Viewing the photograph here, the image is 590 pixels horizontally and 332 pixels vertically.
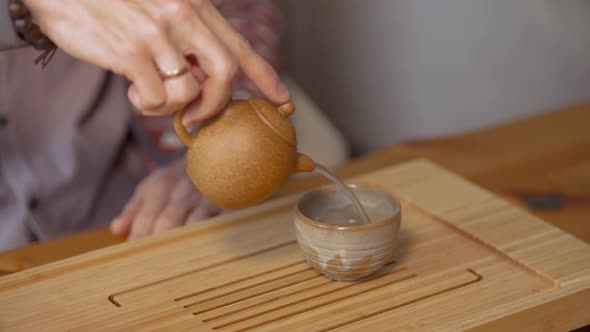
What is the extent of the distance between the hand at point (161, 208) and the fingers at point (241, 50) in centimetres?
35

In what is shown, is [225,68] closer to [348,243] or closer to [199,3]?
[199,3]

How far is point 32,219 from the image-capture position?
4.63 feet

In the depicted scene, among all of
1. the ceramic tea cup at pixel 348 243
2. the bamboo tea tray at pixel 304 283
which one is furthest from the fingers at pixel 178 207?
the ceramic tea cup at pixel 348 243

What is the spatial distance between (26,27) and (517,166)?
2.77 feet

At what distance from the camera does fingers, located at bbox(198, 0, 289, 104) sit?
904 millimetres

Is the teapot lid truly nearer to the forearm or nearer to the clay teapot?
the clay teapot

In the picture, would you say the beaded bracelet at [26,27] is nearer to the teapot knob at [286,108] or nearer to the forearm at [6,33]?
the forearm at [6,33]

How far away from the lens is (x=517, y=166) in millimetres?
1379

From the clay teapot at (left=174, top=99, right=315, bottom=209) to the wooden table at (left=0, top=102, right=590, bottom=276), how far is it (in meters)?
0.31

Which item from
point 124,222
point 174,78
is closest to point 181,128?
point 174,78

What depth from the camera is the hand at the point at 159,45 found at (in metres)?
Result: 0.86

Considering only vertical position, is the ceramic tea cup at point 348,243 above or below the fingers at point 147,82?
below

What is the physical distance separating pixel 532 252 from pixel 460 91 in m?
1.25

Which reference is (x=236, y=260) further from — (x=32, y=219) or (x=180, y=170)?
(x=32, y=219)
